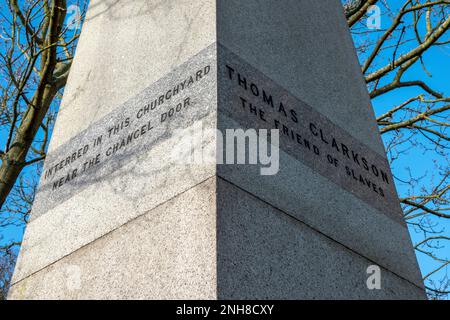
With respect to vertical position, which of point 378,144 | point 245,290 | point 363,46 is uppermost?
point 363,46

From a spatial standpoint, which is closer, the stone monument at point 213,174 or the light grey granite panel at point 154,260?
the light grey granite panel at point 154,260

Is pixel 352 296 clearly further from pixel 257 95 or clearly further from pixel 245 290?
pixel 257 95

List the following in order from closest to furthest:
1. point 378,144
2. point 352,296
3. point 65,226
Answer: point 352,296 < point 65,226 < point 378,144

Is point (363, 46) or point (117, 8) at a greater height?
point (363, 46)

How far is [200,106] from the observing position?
113 inches

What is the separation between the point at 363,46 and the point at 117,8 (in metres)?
7.09

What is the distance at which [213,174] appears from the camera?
2.53 m

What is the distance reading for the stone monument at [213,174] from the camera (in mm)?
2504

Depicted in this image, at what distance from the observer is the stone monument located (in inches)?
98.6

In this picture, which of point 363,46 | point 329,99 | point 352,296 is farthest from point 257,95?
point 363,46

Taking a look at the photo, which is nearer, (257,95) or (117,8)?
(257,95)

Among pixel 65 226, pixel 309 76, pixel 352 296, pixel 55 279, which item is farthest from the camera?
pixel 309 76

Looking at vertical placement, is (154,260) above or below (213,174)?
below

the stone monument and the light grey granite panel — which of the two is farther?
the stone monument
